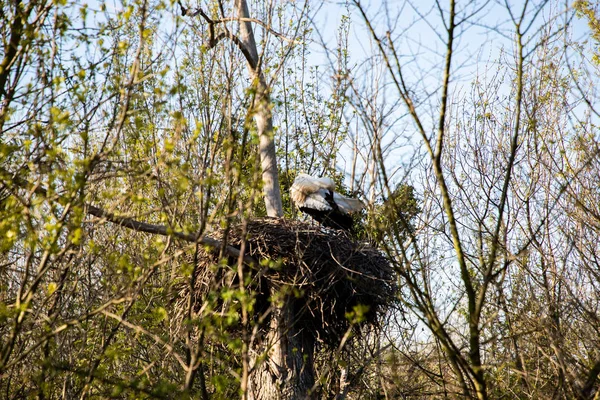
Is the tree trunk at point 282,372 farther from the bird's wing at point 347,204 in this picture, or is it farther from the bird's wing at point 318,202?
the bird's wing at point 347,204

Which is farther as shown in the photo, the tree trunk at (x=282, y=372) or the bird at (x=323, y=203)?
the bird at (x=323, y=203)

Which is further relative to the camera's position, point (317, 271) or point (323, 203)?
point (323, 203)

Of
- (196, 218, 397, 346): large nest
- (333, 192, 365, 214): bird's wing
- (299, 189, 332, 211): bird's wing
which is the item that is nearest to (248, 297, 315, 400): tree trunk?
(196, 218, 397, 346): large nest

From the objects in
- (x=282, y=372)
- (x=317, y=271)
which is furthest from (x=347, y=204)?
(x=282, y=372)

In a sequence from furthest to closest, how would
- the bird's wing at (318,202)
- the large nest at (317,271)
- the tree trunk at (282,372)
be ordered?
the bird's wing at (318,202)
the tree trunk at (282,372)
the large nest at (317,271)

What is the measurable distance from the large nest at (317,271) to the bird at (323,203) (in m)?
0.91

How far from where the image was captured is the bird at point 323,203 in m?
7.66

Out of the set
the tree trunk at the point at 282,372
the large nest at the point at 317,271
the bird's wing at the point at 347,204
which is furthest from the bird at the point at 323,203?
the tree trunk at the point at 282,372

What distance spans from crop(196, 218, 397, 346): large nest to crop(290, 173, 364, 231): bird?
910 mm

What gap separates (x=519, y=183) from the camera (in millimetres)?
9359

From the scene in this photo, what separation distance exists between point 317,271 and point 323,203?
1.68m

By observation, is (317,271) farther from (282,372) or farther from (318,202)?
(318,202)

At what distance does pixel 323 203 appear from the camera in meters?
7.64

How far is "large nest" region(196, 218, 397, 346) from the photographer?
6.11 meters
